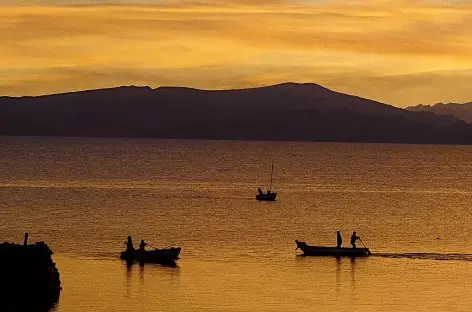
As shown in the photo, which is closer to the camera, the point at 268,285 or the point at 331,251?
the point at 268,285

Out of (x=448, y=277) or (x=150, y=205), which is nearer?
(x=448, y=277)

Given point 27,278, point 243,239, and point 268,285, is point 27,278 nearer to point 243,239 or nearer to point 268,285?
point 268,285

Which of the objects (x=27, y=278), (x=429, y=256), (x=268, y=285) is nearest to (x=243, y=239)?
(x=429, y=256)

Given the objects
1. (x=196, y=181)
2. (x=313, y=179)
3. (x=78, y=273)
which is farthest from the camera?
(x=313, y=179)

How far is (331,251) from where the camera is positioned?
7050 cm

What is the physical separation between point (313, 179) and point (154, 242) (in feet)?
322

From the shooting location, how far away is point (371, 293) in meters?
55.0

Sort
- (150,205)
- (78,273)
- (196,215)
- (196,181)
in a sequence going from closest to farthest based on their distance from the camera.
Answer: (78,273)
(196,215)
(150,205)
(196,181)

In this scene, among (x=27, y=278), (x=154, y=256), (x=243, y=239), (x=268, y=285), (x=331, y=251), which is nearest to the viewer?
(x=27, y=278)

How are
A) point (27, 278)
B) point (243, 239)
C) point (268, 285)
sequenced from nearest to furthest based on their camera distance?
1. point (27, 278)
2. point (268, 285)
3. point (243, 239)

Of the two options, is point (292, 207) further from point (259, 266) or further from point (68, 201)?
point (259, 266)

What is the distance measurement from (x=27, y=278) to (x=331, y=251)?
2503 centimetres

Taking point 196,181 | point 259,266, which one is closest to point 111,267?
point 259,266

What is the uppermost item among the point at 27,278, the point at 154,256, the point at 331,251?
the point at 331,251
